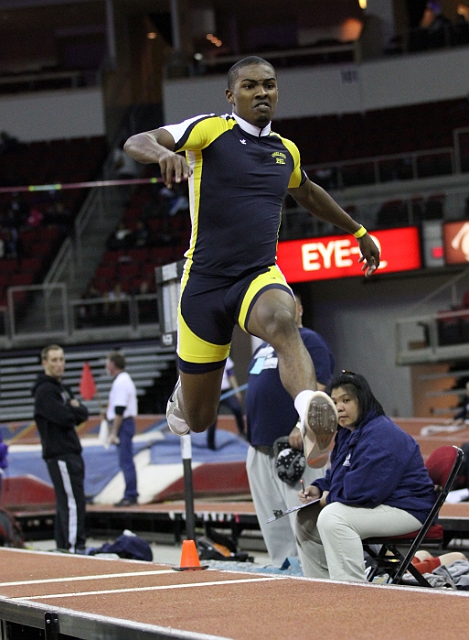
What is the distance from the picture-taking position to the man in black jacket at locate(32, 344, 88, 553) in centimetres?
902

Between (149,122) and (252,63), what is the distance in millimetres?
23562

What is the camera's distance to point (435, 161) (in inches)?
821

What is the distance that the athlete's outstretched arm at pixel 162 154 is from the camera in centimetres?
383

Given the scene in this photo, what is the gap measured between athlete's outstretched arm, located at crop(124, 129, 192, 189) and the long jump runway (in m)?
1.49

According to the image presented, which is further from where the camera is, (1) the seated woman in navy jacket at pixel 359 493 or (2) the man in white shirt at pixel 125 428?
(2) the man in white shirt at pixel 125 428

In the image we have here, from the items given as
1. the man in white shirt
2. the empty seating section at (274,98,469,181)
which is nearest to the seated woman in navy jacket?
the man in white shirt

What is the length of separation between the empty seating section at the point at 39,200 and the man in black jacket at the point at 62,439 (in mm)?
12214

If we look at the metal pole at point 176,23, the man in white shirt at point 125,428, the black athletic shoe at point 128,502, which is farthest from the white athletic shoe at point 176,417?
the metal pole at point 176,23

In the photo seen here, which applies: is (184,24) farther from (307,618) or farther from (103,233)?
(307,618)

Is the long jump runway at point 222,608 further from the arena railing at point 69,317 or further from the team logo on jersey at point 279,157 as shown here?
the arena railing at point 69,317

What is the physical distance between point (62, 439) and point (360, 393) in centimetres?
391

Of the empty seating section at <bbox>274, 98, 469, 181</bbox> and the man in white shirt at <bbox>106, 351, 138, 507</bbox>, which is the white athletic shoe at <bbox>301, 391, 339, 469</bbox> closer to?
the man in white shirt at <bbox>106, 351, 138, 507</bbox>

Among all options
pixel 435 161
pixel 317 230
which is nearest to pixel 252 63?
pixel 317 230

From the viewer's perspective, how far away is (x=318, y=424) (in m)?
3.97
